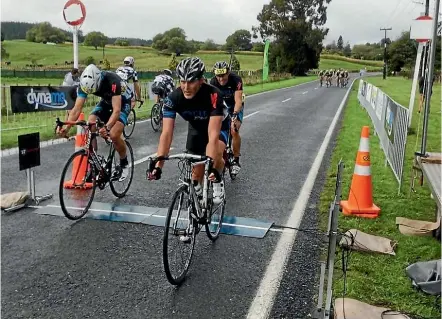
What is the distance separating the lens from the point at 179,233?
14.4 feet

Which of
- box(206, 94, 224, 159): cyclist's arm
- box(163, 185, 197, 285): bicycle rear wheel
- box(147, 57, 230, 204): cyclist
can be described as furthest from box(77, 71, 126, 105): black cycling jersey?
box(163, 185, 197, 285): bicycle rear wheel

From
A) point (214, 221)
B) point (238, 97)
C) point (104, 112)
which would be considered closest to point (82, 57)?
point (238, 97)

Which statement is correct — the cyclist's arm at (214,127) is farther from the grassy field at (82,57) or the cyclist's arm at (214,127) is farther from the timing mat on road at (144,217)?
the grassy field at (82,57)

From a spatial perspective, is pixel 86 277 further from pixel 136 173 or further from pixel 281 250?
pixel 136 173

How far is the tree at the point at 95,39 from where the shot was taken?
13325cm

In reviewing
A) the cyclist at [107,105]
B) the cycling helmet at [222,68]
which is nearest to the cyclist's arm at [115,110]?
the cyclist at [107,105]

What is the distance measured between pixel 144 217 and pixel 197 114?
68.4 inches

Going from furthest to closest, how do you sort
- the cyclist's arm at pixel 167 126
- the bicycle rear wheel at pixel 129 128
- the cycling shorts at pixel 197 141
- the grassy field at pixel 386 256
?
the bicycle rear wheel at pixel 129 128 < the cycling shorts at pixel 197 141 < the cyclist's arm at pixel 167 126 < the grassy field at pixel 386 256

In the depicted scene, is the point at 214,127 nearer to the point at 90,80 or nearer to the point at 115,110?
the point at 115,110

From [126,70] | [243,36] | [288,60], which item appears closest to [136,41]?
[243,36]

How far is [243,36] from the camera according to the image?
138750 millimetres

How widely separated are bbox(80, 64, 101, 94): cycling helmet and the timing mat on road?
1.61m

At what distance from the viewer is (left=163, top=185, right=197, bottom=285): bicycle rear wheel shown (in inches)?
161

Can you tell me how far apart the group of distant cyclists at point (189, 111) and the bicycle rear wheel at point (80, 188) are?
41 cm
